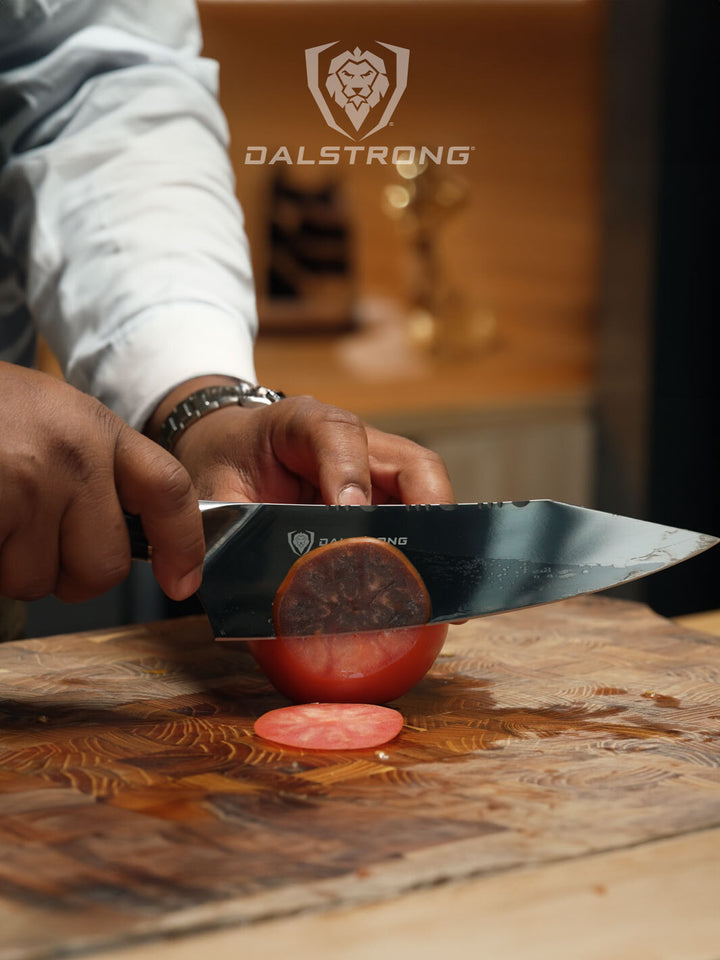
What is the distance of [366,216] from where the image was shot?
3.34m

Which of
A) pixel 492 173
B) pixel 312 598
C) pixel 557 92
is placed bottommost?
pixel 312 598

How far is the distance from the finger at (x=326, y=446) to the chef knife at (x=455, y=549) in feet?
0.14

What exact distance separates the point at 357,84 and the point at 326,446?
1515 millimetres

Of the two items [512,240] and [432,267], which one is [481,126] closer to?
[512,240]

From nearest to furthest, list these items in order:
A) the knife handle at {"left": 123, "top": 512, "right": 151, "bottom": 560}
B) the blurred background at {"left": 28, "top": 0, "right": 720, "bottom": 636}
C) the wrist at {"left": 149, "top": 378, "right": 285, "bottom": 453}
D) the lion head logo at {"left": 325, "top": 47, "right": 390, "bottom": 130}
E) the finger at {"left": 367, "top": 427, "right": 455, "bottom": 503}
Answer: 1. the knife handle at {"left": 123, "top": 512, "right": 151, "bottom": 560}
2. the finger at {"left": 367, "top": 427, "right": 455, "bottom": 503}
3. the wrist at {"left": 149, "top": 378, "right": 285, "bottom": 453}
4. the lion head logo at {"left": 325, "top": 47, "right": 390, "bottom": 130}
5. the blurred background at {"left": 28, "top": 0, "right": 720, "bottom": 636}

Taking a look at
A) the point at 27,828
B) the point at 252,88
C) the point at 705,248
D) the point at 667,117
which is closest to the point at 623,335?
the point at 705,248

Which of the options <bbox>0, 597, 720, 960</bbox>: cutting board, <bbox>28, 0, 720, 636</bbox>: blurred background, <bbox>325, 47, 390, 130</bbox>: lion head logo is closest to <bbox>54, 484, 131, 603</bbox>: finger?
<bbox>0, 597, 720, 960</bbox>: cutting board

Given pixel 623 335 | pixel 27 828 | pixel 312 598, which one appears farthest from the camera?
pixel 623 335

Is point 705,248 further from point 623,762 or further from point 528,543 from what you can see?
point 623,762

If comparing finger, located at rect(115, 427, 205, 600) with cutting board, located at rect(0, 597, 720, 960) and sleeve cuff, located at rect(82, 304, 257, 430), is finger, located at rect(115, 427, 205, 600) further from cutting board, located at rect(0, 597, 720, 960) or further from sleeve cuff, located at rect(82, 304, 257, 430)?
sleeve cuff, located at rect(82, 304, 257, 430)

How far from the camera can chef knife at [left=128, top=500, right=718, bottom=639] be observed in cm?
107

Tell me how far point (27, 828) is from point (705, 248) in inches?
110

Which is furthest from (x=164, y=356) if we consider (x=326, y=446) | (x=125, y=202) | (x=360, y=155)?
(x=360, y=155)

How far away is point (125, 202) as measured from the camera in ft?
4.77
